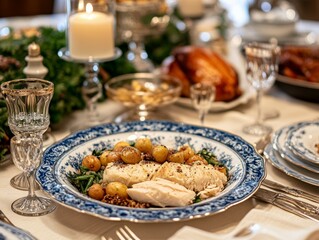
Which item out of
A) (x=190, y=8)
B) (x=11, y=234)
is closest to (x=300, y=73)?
(x=190, y=8)

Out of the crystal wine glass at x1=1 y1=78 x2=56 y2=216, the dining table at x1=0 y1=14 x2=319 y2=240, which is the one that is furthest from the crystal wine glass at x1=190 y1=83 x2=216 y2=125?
the crystal wine glass at x1=1 y1=78 x2=56 y2=216

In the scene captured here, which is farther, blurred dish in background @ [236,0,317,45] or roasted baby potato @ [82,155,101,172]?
blurred dish in background @ [236,0,317,45]

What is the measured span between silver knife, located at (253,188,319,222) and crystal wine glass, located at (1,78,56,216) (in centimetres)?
40

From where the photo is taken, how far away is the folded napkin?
2.70 feet

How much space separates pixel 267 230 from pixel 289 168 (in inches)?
12.2

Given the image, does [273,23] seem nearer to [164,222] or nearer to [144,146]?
[144,146]

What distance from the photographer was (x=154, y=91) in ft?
4.94

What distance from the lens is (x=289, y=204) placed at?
1.01 meters

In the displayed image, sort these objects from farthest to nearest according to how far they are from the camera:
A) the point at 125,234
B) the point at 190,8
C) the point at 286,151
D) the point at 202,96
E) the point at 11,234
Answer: the point at 190,8
the point at 202,96
the point at 286,151
the point at 125,234
the point at 11,234

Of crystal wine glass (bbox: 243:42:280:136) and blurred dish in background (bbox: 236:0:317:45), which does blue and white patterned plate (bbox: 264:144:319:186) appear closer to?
crystal wine glass (bbox: 243:42:280:136)

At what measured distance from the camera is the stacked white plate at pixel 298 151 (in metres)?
1.10

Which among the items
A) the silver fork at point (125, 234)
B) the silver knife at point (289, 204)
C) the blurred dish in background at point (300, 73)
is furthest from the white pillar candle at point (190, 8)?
the silver fork at point (125, 234)

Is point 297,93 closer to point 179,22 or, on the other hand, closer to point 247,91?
point 247,91

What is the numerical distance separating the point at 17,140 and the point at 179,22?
49.0 inches
